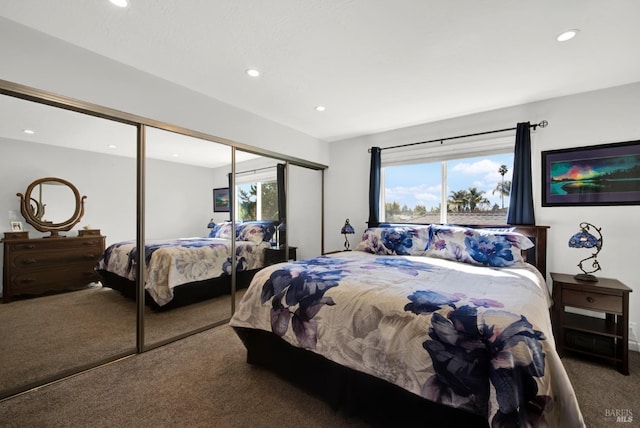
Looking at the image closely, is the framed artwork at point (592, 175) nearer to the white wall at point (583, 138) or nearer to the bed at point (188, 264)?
the white wall at point (583, 138)

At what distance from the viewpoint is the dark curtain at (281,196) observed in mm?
3662

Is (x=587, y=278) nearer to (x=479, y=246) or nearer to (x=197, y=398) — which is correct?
(x=479, y=246)

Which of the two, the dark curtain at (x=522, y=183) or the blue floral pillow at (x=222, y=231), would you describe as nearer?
the dark curtain at (x=522, y=183)

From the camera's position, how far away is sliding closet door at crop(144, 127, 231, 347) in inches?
94.7

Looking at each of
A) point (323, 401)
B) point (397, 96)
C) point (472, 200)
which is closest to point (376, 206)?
point (472, 200)

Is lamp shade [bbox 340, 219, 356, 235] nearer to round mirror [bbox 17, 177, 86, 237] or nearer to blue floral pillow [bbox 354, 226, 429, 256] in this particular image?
blue floral pillow [bbox 354, 226, 429, 256]

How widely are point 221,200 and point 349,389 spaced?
7.35 feet

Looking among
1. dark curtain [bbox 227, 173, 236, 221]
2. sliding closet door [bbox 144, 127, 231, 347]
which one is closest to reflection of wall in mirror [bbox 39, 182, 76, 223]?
sliding closet door [bbox 144, 127, 231, 347]

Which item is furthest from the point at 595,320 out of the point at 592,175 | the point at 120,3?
the point at 120,3

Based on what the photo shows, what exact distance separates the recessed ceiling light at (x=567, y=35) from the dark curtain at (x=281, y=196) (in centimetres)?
294

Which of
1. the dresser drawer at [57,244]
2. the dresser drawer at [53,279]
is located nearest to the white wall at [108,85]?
the dresser drawer at [57,244]

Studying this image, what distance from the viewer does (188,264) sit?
9.24 ft

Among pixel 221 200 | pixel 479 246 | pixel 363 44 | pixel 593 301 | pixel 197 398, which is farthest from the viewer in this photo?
pixel 221 200

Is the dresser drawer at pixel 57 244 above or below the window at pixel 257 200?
below
